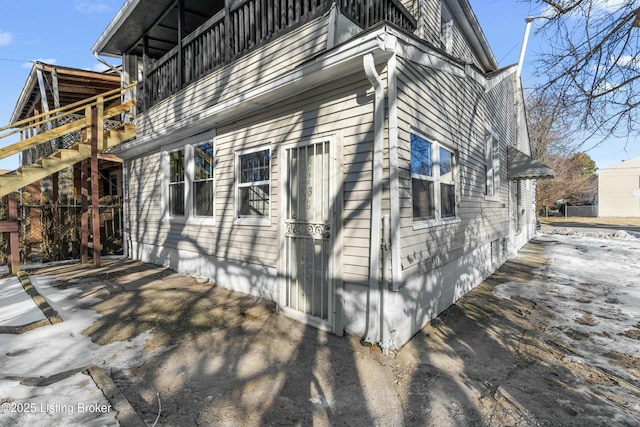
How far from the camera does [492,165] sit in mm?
8797

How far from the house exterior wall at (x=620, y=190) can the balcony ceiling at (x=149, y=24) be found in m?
50.6

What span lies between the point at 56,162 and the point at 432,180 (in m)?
8.81

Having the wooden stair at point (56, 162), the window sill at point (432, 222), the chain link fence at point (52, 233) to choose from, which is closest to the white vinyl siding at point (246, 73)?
the wooden stair at point (56, 162)

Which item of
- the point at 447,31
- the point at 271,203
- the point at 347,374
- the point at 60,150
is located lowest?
the point at 347,374

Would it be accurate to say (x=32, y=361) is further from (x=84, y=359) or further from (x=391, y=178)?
(x=391, y=178)

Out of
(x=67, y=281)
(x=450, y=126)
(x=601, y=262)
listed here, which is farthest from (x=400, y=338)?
(x=601, y=262)

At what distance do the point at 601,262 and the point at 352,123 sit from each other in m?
10.7

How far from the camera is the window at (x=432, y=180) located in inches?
175

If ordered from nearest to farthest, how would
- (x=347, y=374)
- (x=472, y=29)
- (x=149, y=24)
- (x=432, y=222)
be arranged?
1. (x=347, y=374)
2. (x=432, y=222)
3. (x=149, y=24)
4. (x=472, y=29)

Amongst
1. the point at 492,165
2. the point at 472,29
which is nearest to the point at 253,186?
the point at 492,165

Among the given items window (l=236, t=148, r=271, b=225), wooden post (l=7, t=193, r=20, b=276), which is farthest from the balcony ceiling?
wooden post (l=7, t=193, r=20, b=276)

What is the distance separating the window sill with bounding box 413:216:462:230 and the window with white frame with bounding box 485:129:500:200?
3.16 metres

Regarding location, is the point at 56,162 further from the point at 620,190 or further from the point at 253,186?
the point at 620,190

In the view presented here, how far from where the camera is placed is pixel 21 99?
44.1 feet
